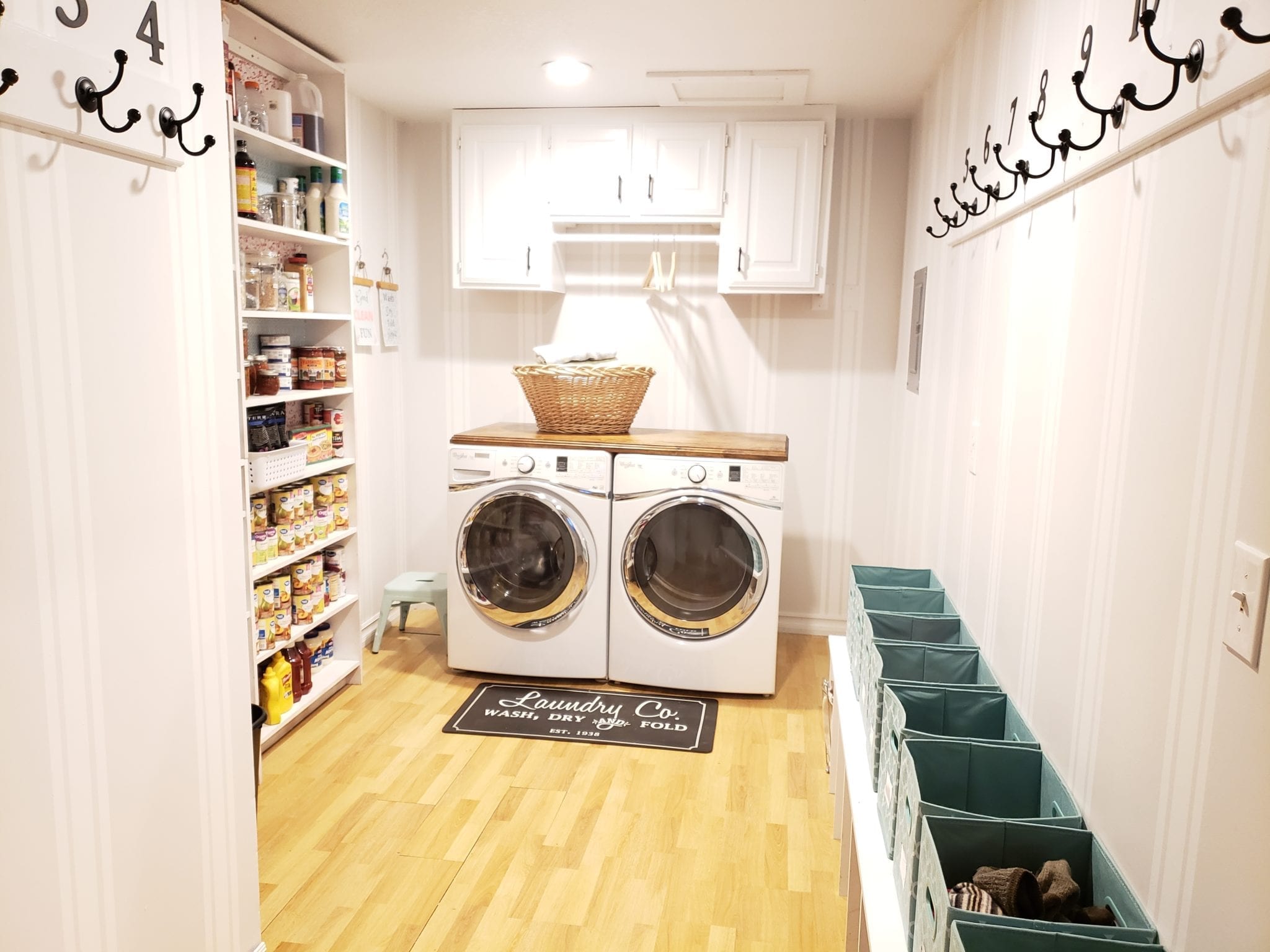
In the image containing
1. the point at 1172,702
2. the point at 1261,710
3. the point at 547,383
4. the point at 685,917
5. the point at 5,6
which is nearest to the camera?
the point at 1261,710

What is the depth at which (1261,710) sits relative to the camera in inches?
34.8

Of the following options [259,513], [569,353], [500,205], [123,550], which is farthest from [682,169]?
[123,550]

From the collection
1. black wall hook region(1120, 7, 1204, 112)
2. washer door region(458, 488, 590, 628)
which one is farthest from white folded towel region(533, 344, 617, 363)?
black wall hook region(1120, 7, 1204, 112)

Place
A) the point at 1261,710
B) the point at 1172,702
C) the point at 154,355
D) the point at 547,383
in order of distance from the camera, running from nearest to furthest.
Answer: the point at 1261,710 < the point at 1172,702 < the point at 154,355 < the point at 547,383

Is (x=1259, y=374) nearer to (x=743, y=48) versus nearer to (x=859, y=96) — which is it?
(x=743, y=48)

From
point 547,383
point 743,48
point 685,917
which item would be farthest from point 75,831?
point 743,48

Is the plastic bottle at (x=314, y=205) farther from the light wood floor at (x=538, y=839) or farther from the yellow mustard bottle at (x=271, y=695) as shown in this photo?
the light wood floor at (x=538, y=839)

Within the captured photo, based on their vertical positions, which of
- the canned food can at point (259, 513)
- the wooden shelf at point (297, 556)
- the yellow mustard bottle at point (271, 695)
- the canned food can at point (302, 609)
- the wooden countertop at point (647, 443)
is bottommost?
the yellow mustard bottle at point (271, 695)

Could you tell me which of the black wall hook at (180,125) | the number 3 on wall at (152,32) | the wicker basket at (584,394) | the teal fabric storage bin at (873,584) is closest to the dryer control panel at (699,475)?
the wicker basket at (584,394)

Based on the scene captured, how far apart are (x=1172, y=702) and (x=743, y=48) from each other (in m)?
2.51

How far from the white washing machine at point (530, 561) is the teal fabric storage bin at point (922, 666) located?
5.28ft

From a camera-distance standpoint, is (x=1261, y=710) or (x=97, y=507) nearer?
(x=1261, y=710)

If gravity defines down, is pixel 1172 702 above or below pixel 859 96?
below

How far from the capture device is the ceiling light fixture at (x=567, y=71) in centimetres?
312
